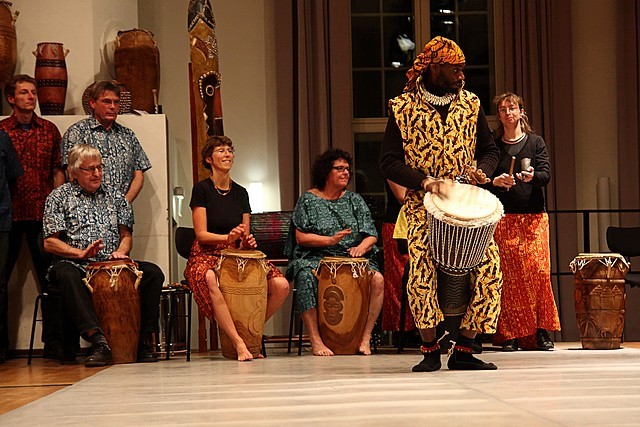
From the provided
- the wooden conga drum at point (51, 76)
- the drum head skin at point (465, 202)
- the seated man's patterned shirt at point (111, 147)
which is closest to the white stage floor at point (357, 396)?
the drum head skin at point (465, 202)

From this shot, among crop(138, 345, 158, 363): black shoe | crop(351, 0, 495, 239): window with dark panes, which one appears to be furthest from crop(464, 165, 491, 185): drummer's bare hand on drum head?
crop(351, 0, 495, 239): window with dark panes

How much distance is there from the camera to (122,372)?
16.3ft

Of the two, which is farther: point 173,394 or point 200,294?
point 200,294

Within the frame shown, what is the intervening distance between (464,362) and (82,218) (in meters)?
2.72

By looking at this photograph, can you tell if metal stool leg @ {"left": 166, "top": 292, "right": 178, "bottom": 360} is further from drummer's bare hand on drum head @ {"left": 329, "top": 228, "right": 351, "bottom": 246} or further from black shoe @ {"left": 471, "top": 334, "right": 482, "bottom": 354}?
black shoe @ {"left": 471, "top": 334, "right": 482, "bottom": 354}

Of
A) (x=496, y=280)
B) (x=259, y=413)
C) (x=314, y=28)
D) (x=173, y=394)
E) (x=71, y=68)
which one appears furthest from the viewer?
(x=314, y=28)

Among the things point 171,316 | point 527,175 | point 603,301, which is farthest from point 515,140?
point 171,316

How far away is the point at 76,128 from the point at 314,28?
3.39 metres

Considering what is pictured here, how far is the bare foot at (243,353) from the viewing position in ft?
18.4

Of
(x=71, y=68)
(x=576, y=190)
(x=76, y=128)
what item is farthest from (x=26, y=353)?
(x=576, y=190)

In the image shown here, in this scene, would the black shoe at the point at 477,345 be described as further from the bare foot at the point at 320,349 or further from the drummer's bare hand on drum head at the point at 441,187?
the drummer's bare hand on drum head at the point at 441,187

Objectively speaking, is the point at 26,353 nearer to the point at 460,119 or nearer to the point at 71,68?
the point at 71,68

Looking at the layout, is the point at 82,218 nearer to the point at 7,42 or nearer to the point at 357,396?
the point at 7,42

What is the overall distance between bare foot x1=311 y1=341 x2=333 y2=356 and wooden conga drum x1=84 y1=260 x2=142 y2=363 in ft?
3.40
